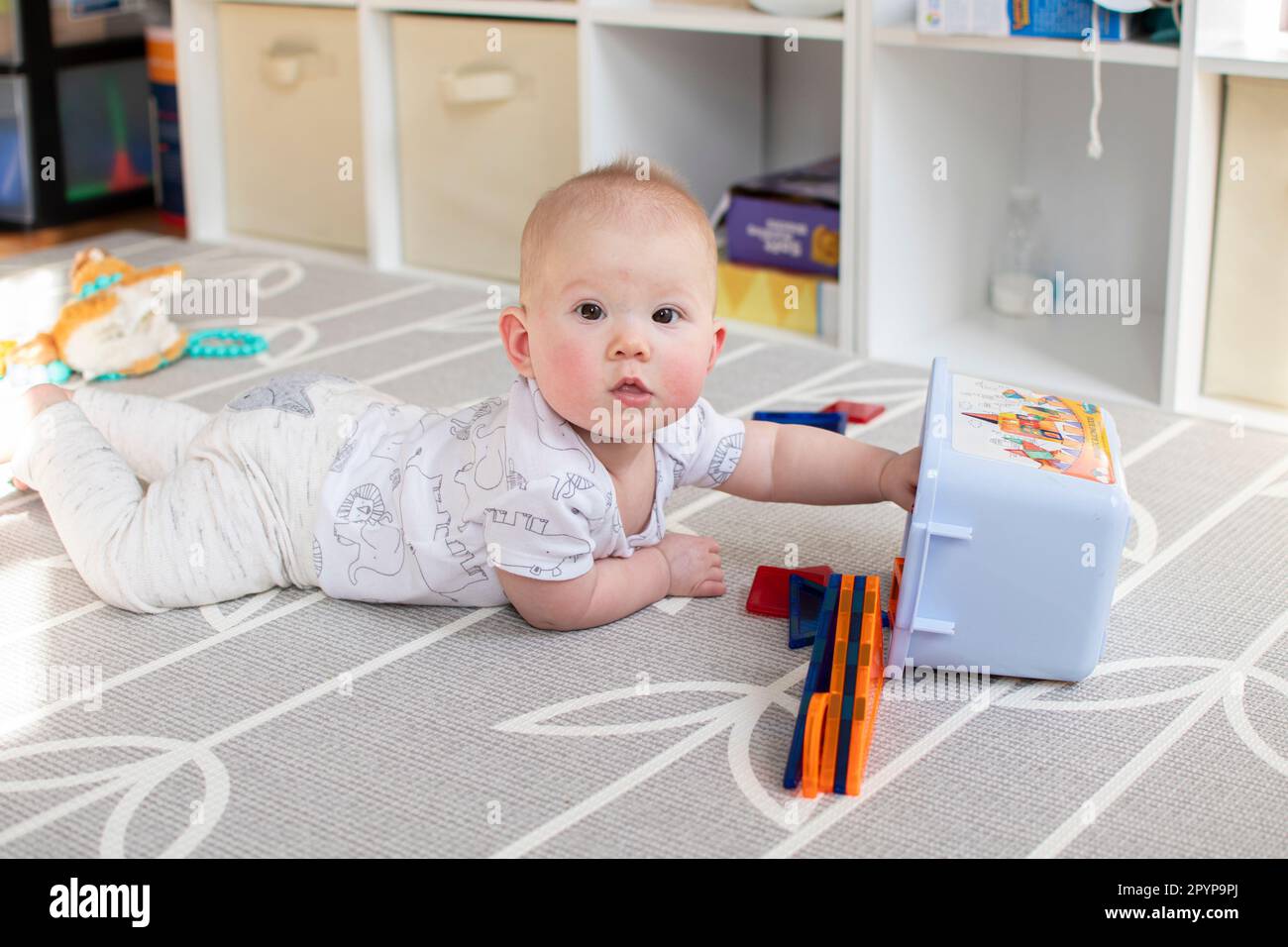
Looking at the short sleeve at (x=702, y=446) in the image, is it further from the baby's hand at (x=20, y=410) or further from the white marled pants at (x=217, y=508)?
the baby's hand at (x=20, y=410)

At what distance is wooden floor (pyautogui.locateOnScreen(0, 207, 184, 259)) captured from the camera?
6.97 ft

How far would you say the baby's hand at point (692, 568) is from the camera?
1062mm

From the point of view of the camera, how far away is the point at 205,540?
3.45ft

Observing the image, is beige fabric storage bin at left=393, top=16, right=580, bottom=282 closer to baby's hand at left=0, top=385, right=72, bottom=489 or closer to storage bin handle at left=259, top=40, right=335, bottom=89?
storage bin handle at left=259, top=40, right=335, bottom=89

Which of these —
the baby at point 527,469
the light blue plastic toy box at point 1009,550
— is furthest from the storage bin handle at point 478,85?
the light blue plastic toy box at point 1009,550

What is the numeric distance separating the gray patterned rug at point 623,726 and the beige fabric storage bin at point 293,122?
0.91 metres

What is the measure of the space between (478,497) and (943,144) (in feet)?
2.80

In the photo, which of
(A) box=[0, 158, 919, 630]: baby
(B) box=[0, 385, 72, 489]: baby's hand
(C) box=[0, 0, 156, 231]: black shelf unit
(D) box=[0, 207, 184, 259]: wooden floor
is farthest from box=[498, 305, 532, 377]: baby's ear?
(C) box=[0, 0, 156, 231]: black shelf unit

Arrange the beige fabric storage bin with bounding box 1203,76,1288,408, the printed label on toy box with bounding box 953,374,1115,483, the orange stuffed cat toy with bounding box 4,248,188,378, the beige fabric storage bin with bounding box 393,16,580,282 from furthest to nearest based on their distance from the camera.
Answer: the beige fabric storage bin with bounding box 393,16,580,282 → the orange stuffed cat toy with bounding box 4,248,188,378 → the beige fabric storage bin with bounding box 1203,76,1288,408 → the printed label on toy box with bounding box 953,374,1115,483

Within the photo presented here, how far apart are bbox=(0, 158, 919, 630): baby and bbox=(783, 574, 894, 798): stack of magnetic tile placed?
0.09 meters

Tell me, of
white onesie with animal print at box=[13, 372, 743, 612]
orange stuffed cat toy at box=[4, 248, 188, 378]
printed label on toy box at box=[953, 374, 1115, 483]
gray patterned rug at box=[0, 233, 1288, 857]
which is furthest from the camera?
orange stuffed cat toy at box=[4, 248, 188, 378]
